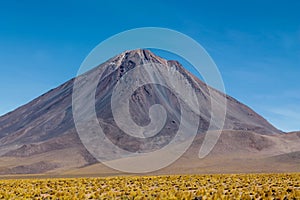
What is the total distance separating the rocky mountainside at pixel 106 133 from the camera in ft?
341

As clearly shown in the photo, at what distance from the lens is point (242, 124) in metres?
170

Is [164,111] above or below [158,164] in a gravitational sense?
above

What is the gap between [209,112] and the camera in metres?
177

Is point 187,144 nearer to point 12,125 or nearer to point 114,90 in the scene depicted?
point 114,90

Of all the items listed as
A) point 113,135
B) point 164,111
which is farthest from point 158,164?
point 164,111

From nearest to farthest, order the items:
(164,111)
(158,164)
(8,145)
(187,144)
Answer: (158,164), (187,144), (8,145), (164,111)

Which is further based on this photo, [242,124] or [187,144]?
[242,124]

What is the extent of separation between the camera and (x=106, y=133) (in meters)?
135

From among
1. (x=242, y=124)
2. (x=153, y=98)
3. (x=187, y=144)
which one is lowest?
(x=187, y=144)

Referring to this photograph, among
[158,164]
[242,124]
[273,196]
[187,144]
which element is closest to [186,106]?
[242,124]

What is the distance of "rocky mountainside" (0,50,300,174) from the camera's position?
341 feet

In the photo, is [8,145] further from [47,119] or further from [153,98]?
[153,98]

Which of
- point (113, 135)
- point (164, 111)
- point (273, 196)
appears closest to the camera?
point (273, 196)

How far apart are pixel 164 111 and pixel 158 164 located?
261 feet
